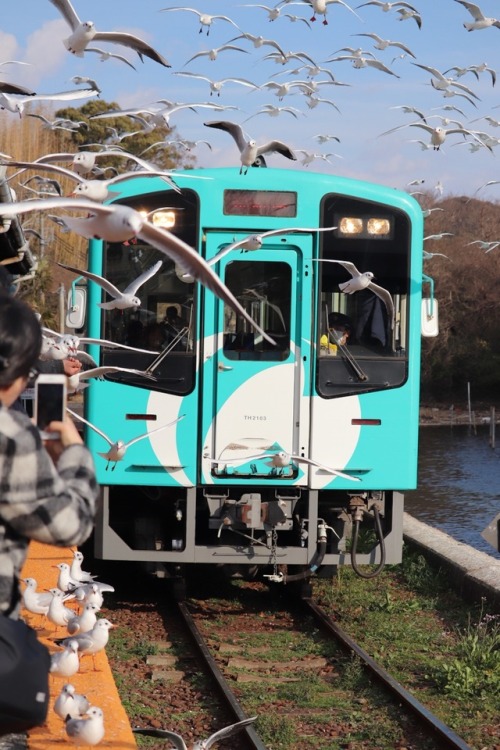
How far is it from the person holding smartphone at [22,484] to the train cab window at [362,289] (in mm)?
5756

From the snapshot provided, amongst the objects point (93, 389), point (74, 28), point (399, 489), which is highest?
point (74, 28)

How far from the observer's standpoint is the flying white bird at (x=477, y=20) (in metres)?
11.1

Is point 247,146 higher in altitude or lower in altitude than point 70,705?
higher

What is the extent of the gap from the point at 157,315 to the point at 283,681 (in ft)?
9.25

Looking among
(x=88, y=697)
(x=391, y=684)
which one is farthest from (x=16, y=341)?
(x=391, y=684)

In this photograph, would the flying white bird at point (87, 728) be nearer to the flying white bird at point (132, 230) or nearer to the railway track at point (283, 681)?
the railway track at point (283, 681)

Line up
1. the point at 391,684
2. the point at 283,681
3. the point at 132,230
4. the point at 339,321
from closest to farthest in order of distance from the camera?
the point at 132,230
the point at 391,684
the point at 283,681
the point at 339,321

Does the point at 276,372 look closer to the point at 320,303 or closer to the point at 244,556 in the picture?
the point at 320,303

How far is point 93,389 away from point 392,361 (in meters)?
2.22

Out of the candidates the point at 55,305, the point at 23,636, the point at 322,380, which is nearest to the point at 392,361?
the point at 322,380

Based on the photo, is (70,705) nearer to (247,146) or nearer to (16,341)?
(16,341)

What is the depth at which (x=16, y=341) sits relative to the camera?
2.77 metres

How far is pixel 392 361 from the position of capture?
8.58 m

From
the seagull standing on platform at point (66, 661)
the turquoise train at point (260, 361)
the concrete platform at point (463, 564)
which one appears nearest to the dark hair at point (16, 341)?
the seagull standing on platform at point (66, 661)
